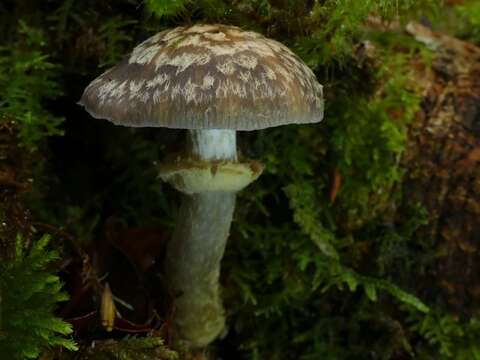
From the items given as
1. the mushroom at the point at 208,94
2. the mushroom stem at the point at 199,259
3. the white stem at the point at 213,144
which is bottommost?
the mushroom stem at the point at 199,259

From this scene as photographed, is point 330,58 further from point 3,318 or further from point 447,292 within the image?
point 3,318

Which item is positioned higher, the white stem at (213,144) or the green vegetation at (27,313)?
the white stem at (213,144)

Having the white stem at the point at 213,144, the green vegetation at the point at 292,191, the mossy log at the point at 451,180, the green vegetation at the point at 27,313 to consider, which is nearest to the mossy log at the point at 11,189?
the green vegetation at the point at 292,191

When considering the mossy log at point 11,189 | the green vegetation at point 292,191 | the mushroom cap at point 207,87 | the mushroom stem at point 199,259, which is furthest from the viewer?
the green vegetation at point 292,191

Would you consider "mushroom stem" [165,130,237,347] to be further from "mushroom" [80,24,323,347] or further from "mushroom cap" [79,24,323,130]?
"mushroom cap" [79,24,323,130]

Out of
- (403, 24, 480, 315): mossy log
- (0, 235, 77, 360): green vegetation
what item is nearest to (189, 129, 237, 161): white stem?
(0, 235, 77, 360): green vegetation

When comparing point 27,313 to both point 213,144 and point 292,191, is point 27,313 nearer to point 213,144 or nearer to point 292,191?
point 213,144

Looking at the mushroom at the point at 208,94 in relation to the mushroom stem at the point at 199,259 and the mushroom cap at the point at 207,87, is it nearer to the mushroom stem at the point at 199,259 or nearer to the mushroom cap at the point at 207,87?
the mushroom cap at the point at 207,87

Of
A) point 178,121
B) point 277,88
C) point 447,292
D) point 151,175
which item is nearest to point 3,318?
point 178,121
